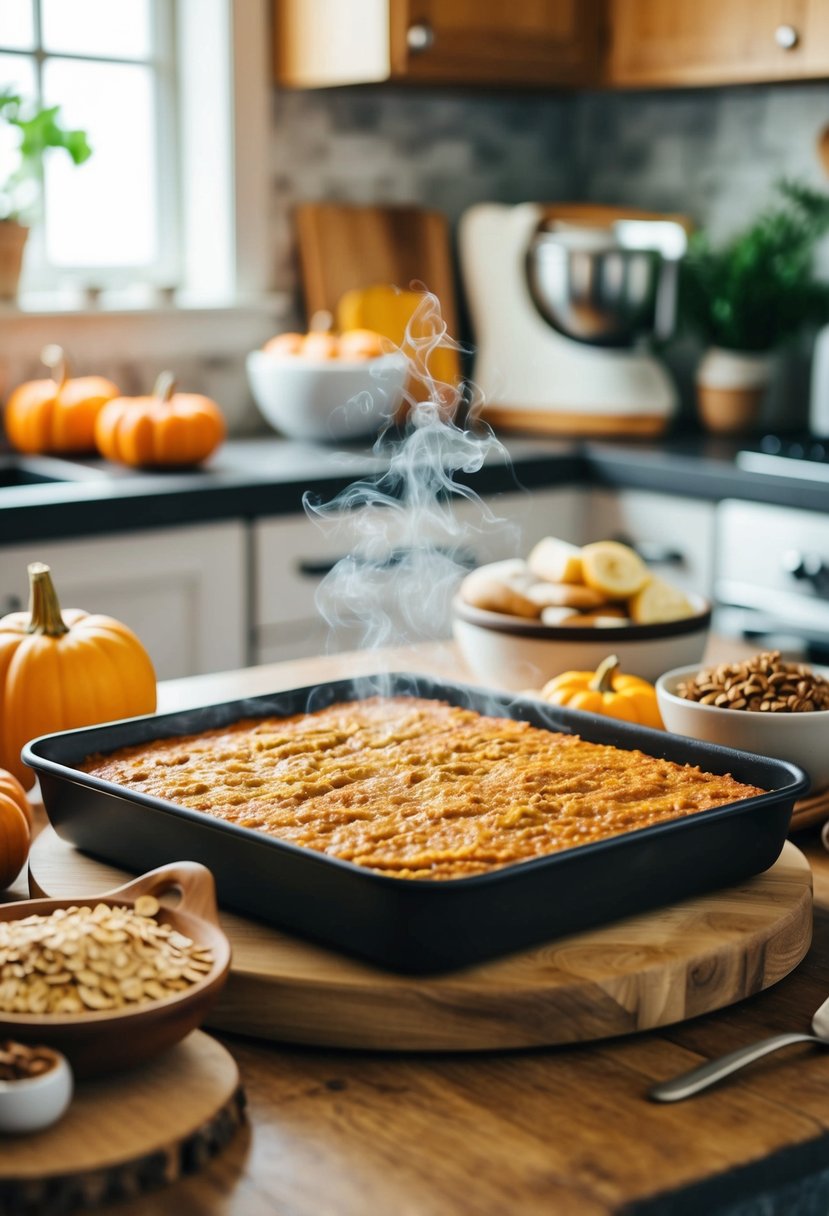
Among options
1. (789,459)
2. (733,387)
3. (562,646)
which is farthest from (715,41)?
(562,646)

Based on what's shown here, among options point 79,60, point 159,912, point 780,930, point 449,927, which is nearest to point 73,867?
point 159,912

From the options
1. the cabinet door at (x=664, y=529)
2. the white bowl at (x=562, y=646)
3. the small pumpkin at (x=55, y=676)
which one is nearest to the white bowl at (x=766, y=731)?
the white bowl at (x=562, y=646)

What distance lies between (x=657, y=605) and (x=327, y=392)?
5.57 ft

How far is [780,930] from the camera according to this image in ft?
3.47

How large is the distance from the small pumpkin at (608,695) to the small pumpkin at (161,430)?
1535 mm

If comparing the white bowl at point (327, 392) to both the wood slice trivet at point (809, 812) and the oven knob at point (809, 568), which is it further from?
the wood slice trivet at point (809, 812)

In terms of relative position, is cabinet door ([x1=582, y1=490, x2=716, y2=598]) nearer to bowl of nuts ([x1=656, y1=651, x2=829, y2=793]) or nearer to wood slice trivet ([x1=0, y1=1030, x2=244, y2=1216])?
bowl of nuts ([x1=656, y1=651, x2=829, y2=793])

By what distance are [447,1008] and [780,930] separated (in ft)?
0.84

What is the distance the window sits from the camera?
10.9ft

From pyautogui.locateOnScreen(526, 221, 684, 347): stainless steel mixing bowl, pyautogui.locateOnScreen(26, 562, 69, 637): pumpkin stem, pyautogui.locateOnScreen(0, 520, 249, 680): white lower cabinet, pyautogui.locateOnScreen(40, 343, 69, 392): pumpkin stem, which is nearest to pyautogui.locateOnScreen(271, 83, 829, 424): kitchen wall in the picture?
pyautogui.locateOnScreen(526, 221, 684, 347): stainless steel mixing bowl

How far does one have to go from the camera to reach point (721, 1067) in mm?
906

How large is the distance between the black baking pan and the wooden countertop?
0.26 feet

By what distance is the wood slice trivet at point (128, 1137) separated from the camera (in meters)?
0.76

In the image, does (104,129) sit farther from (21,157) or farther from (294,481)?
(294,481)
